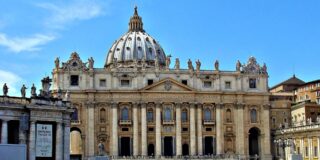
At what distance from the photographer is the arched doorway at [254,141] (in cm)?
10538

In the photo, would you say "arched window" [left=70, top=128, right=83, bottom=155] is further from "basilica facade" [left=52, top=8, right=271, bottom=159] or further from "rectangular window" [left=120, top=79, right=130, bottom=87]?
"rectangular window" [left=120, top=79, right=130, bottom=87]

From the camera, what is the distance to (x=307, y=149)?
288 feet

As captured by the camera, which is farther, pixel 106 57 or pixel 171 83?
pixel 106 57

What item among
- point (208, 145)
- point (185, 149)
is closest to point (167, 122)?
point (185, 149)

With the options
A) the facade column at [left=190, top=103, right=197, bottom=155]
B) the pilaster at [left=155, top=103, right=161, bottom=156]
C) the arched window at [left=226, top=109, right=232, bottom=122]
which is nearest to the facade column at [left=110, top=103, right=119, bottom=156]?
the pilaster at [left=155, top=103, right=161, bottom=156]

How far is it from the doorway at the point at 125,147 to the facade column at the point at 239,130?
727 inches

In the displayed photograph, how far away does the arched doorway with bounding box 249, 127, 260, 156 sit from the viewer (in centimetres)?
10538

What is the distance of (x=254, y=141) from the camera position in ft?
356

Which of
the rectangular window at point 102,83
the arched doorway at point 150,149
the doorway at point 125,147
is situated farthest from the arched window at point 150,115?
the rectangular window at point 102,83

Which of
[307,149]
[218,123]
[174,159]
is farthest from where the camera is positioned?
[218,123]

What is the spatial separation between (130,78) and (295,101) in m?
33.4

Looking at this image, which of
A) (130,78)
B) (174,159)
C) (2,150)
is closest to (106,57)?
(130,78)

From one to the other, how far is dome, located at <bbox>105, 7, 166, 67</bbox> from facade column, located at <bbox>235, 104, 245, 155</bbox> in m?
28.6

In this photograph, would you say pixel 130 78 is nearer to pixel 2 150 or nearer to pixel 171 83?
pixel 171 83
